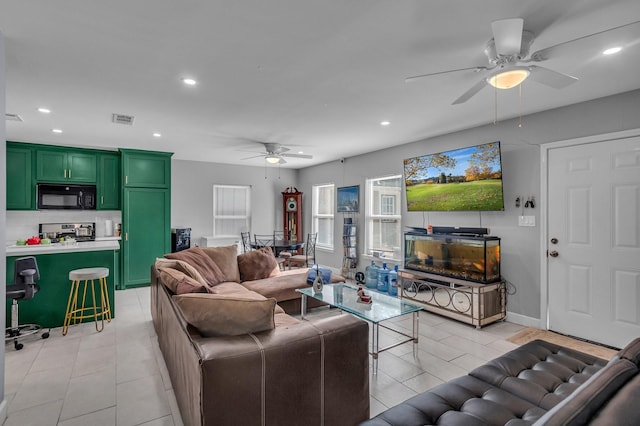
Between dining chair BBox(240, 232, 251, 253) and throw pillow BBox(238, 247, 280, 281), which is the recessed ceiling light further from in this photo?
dining chair BBox(240, 232, 251, 253)

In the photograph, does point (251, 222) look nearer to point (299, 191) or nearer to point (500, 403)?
point (299, 191)

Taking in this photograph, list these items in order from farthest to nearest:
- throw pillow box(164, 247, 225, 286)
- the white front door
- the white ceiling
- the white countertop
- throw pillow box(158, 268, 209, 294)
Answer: throw pillow box(164, 247, 225, 286) → the white countertop → the white front door → throw pillow box(158, 268, 209, 294) → the white ceiling

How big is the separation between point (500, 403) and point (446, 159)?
352cm

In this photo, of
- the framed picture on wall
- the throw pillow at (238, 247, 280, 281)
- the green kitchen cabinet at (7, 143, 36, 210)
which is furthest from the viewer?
the framed picture on wall

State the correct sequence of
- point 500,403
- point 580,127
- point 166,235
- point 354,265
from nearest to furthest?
point 500,403 < point 580,127 < point 166,235 < point 354,265

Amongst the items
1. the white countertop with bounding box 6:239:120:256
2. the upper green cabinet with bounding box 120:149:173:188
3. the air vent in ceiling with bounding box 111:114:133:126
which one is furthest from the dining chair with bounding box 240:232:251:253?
the air vent in ceiling with bounding box 111:114:133:126

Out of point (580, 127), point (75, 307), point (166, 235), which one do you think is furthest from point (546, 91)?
point (166, 235)

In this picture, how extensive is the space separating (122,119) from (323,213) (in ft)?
15.2

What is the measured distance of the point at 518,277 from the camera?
392cm

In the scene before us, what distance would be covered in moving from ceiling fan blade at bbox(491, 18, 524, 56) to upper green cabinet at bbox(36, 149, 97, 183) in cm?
619

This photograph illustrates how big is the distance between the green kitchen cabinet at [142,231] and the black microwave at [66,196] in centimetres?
60

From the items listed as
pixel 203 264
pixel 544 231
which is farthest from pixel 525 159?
pixel 203 264

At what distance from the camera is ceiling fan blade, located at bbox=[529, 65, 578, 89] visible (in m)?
2.10

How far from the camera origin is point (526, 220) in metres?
3.83
